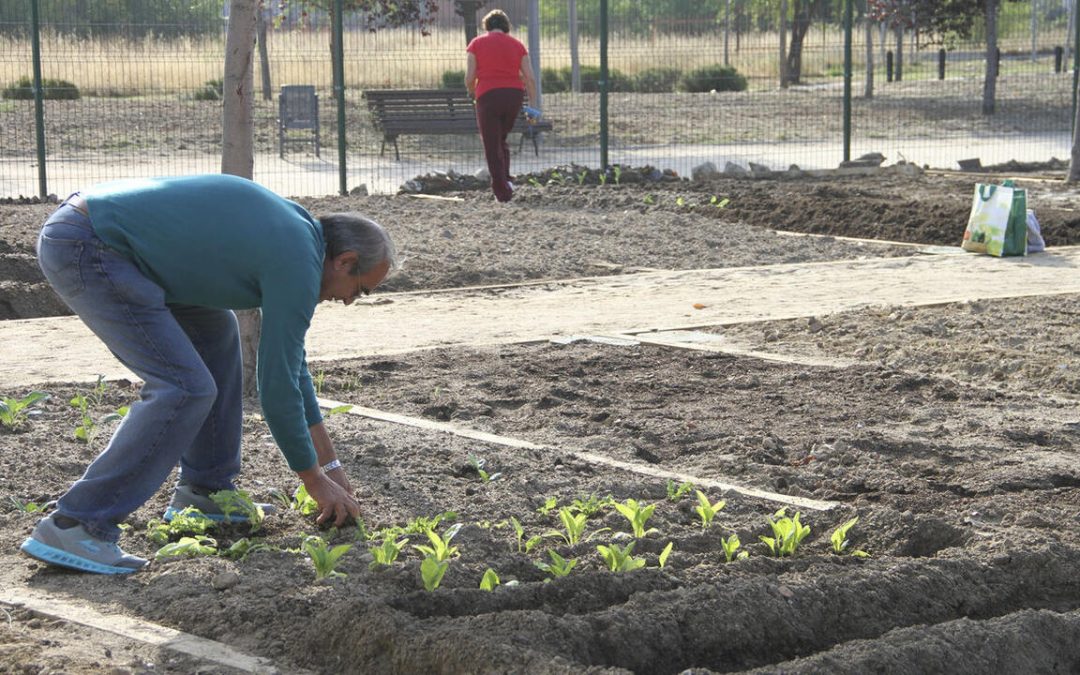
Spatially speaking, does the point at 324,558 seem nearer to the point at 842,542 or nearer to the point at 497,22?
the point at 842,542

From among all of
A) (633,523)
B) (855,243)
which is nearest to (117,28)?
(855,243)

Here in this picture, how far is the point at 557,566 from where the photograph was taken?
4.35 metres

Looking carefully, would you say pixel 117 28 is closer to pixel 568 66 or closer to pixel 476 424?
pixel 476 424

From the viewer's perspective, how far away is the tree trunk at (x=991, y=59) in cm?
2589

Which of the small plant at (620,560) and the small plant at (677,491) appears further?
the small plant at (677,491)

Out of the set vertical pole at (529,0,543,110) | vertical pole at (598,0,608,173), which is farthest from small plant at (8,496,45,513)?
vertical pole at (529,0,543,110)

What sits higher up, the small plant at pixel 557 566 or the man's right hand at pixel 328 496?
the man's right hand at pixel 328 496

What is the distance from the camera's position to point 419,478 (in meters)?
5.52

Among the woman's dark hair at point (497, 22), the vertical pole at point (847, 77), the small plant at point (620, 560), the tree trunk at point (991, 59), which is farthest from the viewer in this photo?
the tree trunk at point (991, 59)

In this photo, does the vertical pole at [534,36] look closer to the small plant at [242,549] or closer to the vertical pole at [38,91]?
the vertical pole at [38,91]

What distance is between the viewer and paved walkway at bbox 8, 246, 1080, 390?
26.3 ft

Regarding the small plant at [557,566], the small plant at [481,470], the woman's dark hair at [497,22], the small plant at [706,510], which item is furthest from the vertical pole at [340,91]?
the small plant at [557,566]

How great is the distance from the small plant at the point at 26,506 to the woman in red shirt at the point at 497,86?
9377 mm

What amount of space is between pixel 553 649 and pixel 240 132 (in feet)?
11.7
